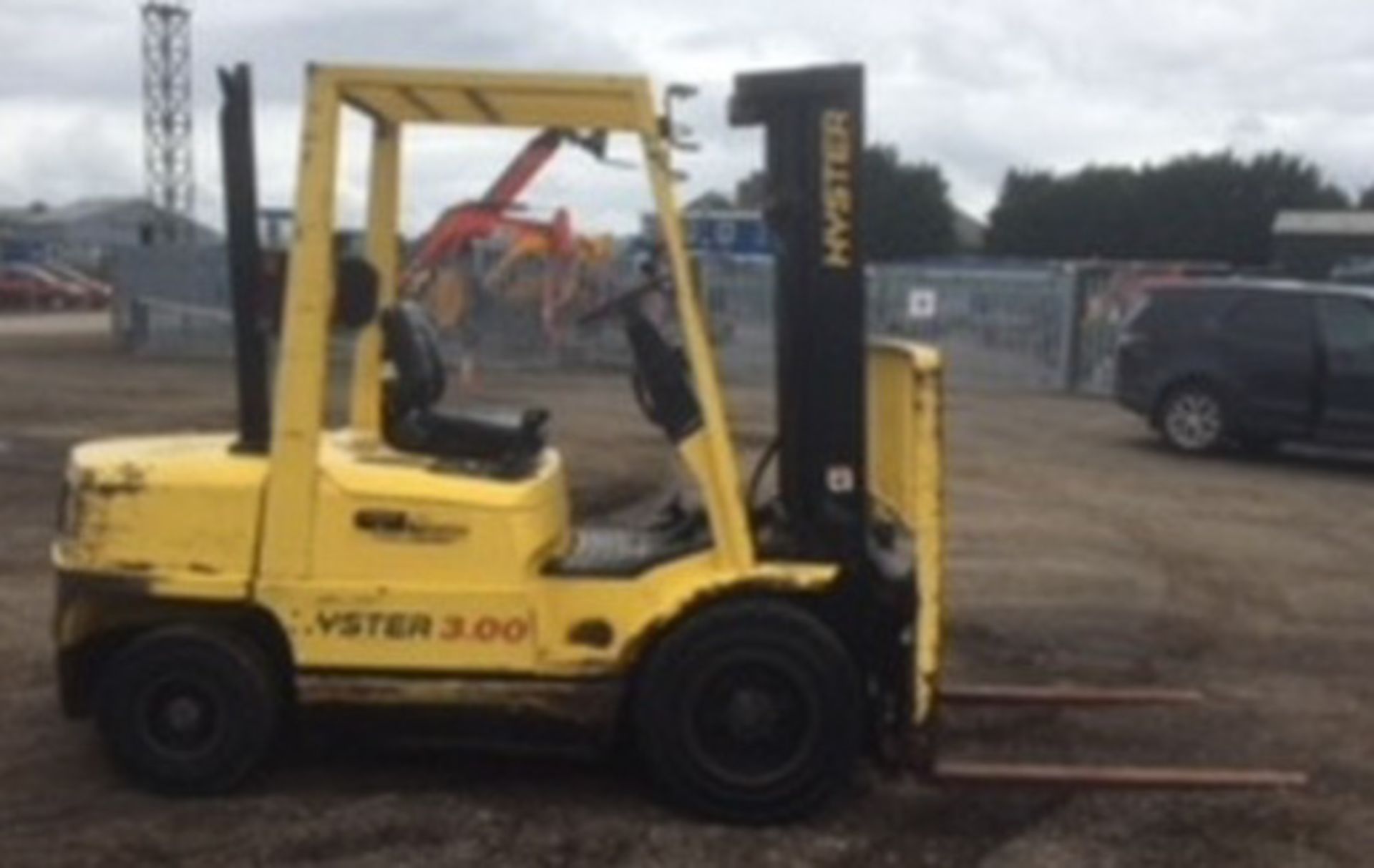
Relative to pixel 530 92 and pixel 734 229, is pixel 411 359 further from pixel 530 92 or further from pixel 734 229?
pixel 734 229

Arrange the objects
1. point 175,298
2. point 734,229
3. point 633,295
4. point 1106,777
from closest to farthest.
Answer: point 633,295
point 1106,777
point 734,229
point 175,298

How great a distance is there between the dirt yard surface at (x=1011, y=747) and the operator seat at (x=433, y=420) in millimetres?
1023

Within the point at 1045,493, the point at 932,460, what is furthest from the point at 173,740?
the point at 1045,493

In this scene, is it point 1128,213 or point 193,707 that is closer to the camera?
point 193,707

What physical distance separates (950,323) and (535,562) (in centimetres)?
2452

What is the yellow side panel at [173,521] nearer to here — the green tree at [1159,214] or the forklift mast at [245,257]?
the forklift mast at [245,257]

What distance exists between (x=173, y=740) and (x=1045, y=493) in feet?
36.0

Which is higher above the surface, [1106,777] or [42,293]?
[42,293]

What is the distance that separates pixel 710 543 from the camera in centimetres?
746

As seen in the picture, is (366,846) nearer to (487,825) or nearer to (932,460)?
(487,825)

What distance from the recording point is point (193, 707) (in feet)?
24.5

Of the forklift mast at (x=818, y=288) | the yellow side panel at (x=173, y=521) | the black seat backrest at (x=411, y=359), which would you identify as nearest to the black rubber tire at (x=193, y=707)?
the yellow side panel at (x=173, y=521)

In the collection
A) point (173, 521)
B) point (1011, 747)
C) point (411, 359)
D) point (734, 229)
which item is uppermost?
point (734, 229)

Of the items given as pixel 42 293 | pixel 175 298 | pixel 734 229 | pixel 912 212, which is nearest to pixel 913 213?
pixel 912 212
